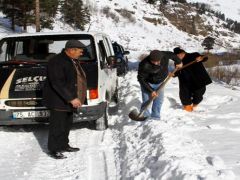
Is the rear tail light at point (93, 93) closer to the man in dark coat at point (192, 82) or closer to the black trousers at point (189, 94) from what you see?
the man in dark coat at point (192, 82)

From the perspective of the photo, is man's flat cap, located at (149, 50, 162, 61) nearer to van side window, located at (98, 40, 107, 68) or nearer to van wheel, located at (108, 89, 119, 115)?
van side window, located at (98, 40, 107, 68)

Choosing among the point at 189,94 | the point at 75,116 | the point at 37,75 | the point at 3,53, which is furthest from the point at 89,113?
the point at 189,94

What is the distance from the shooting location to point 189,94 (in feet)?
31.3

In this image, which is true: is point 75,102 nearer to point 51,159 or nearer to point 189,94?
point 51,159

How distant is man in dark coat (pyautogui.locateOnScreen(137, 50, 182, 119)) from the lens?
8041 mm

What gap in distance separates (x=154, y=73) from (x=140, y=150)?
2087mm

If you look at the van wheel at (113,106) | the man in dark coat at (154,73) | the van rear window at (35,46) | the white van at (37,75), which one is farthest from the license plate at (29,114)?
the van wheel at (113,106)

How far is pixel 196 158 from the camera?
5.53m

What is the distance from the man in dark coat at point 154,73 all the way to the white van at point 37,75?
2.32ft

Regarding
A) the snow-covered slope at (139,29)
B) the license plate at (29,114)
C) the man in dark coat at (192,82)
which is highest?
the man in dark coat at (192,82)

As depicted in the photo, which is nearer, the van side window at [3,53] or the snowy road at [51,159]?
the snowy road at [51,159]

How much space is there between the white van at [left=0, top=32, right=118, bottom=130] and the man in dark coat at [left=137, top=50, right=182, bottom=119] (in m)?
0.71

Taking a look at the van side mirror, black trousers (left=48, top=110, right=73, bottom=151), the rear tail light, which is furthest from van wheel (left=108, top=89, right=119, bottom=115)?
black trousers (left=48, top=110, right=73, bottom=151)

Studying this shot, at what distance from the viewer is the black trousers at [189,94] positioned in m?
9.47
